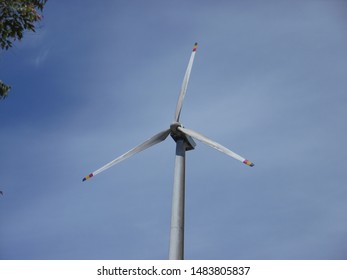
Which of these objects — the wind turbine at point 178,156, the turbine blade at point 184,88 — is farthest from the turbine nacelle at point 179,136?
the turbine blade at point 184,88

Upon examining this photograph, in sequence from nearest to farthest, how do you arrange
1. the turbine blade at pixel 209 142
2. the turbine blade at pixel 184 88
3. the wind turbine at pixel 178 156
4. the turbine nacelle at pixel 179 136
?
the wind turbine at pixel 178 156
the turbine blade at pixel 209 142
the turbine nacelle at pixel 179 136
the turbine blade at pixel 184 88

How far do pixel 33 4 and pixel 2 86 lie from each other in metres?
5.24

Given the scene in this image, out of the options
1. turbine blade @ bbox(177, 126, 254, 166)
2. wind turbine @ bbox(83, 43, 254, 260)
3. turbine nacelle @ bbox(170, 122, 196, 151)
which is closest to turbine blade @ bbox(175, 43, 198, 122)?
wind turbine @ bbox(83, 43, 254, 260)

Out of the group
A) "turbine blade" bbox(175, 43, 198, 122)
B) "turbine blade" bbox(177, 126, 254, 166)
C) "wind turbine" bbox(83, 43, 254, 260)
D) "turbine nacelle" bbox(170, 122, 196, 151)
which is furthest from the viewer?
"turbine blade" bbox(175, 43, 198, 122)

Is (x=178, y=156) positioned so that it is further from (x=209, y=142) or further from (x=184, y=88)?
(x=184, y=88)

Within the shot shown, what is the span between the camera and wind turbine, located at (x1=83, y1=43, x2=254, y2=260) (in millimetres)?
25953

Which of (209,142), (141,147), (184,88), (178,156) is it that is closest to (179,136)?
(178,156)

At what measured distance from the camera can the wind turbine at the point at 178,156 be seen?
1022 inches

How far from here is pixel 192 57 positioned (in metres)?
36.8

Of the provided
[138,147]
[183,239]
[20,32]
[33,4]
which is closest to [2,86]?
[20,32]

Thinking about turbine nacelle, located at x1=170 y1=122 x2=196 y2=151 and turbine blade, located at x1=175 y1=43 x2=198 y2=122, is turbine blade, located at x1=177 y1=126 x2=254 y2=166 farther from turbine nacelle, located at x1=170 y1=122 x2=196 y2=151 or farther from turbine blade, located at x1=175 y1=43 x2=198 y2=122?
turbine blade, located at x1=175 y1=43 x2=198 y2=122

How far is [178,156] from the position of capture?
99.6 feet

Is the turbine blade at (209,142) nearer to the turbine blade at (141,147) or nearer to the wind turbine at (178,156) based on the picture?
the wind turbine at (178,156)

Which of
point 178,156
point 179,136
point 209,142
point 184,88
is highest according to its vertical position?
point 184,88
